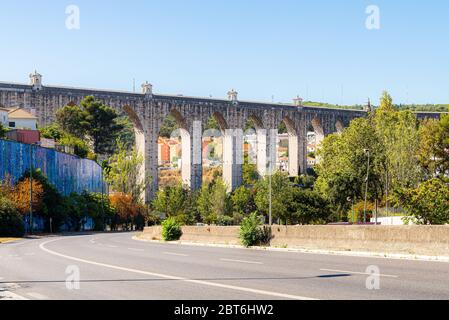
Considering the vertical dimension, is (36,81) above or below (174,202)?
above

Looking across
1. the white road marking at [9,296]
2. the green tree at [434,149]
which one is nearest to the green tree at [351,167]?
the green tree at [434,149]

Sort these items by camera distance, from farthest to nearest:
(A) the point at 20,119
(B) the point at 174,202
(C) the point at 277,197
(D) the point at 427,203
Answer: (B) the point at 174,202
(A) the point at 20,119
(C) the point at 277,197
(D) the point at 427,203

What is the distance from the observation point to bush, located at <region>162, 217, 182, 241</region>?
125 ft

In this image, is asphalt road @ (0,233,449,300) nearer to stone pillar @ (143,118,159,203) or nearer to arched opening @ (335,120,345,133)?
stone pillar @ (143,118,159,203)

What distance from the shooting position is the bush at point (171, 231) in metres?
38.2

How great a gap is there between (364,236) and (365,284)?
9.64 metres

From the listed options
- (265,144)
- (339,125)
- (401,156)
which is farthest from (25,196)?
(339,125)

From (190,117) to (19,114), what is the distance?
2956 cm

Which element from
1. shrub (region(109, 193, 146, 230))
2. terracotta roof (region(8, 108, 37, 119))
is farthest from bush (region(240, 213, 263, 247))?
shrub (region(109, 193, 146, 230))

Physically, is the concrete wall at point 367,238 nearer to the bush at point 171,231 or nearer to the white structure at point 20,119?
the bush at point 171,231

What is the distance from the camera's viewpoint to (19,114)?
3477 inches

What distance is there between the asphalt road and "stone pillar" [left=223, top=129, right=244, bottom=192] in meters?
90.8

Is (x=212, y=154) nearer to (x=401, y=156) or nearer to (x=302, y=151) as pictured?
(x=302, y=151)
